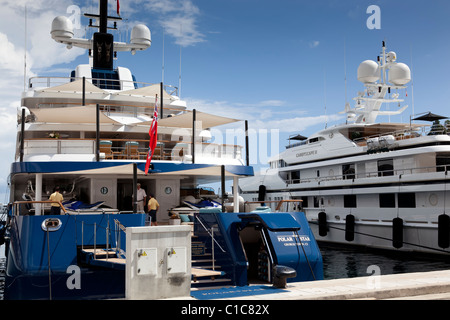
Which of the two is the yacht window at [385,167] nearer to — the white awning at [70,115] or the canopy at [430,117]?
Result: the canopy at [430,117]

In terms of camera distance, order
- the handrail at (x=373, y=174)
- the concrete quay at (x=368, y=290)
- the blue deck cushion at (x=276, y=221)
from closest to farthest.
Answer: the concrete quay at (x=368, y=290), the blue deck cushion at (x=276, y=221), the handrail at (x=373, y=174)

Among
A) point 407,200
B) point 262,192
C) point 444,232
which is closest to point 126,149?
point 444,232

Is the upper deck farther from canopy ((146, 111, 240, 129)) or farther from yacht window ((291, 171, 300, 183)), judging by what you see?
yacht window ((291, 171, 300, 183))

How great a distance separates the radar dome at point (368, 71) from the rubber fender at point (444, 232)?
1747cm

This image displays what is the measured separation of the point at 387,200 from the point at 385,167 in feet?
9.52

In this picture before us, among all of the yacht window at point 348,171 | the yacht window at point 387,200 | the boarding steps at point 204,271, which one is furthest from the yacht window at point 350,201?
the boarding steps at point 204,271

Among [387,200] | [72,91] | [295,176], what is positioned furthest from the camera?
[295,176]

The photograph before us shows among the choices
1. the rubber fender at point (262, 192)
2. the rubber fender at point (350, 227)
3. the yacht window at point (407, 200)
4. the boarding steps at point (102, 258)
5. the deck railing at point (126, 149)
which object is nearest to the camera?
the boarding steps at point (102, 258)

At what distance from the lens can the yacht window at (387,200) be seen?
3119 cm

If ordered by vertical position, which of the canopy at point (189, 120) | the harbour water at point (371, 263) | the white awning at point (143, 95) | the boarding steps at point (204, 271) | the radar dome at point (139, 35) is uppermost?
the radar dome at point (139, 35)

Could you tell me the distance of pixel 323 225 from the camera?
3703 cm

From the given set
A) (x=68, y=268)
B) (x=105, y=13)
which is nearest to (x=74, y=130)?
(x=68, y=268)

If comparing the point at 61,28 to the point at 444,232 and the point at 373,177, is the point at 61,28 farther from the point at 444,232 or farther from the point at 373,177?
the point at 444,232

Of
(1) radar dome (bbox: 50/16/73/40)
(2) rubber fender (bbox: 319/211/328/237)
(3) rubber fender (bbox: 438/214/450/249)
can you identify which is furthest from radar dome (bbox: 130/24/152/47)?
(3) rubber fender (bbox: 438/214/450/249)
